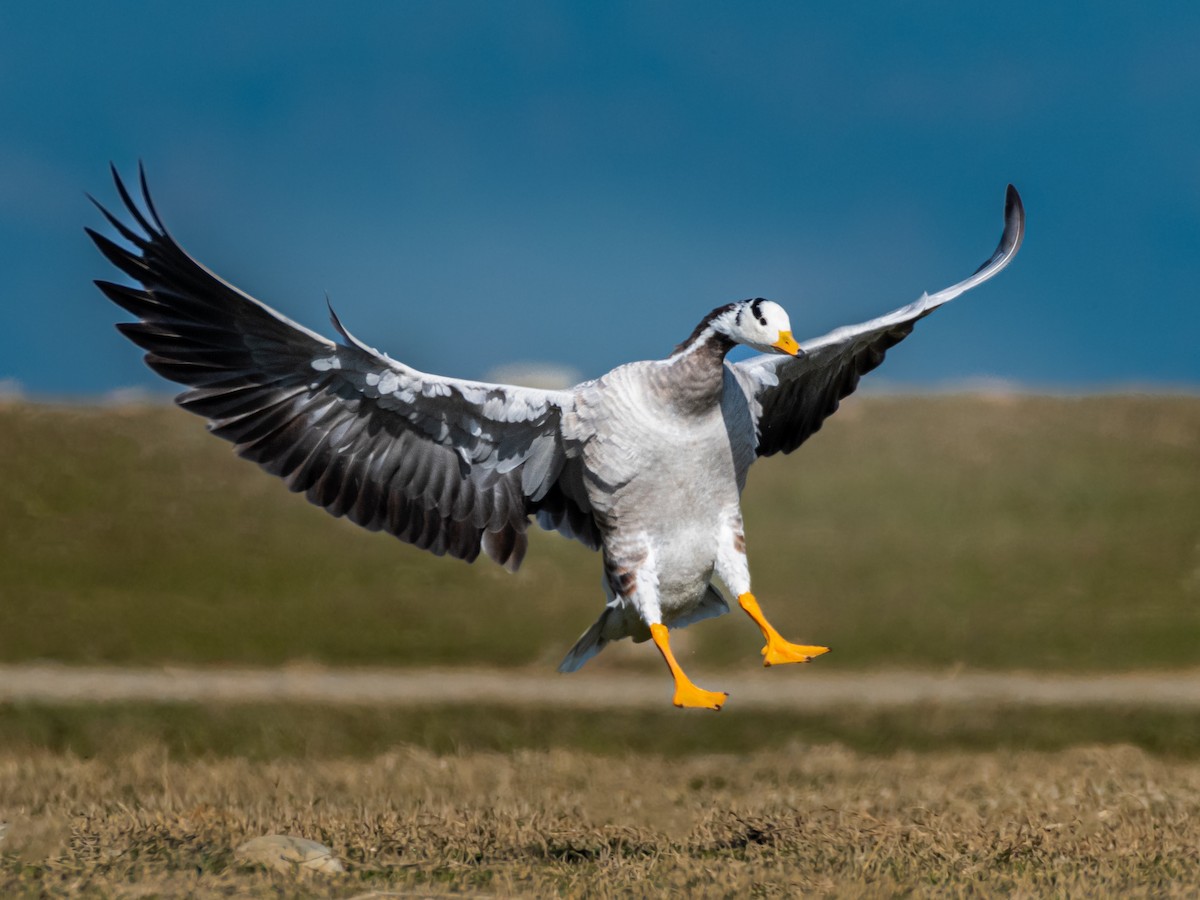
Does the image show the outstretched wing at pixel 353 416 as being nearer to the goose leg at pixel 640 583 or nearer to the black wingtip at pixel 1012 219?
the goose leg at pixel 640 583

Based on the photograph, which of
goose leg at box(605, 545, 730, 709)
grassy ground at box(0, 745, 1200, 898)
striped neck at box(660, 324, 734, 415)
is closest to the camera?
grassy ground at box(0, 745, 1200, 898)

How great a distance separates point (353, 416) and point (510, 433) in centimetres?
93

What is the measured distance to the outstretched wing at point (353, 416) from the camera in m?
8.35

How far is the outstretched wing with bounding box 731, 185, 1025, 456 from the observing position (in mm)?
8922

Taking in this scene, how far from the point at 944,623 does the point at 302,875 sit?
45.2 feet

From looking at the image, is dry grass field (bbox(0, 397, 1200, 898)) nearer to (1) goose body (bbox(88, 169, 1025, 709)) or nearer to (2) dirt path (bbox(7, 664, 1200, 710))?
(2) dirt path (bbox(7, 664, 1200, 710))

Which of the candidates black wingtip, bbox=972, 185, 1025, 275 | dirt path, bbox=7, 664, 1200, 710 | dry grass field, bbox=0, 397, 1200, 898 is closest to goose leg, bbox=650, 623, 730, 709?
dry grass field, bbox=0, 397, 1200, 898

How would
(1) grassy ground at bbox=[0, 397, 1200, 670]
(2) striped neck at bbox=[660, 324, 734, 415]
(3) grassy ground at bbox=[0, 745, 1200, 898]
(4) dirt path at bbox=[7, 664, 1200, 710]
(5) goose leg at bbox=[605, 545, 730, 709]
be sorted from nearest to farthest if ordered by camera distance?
(3) grassy ground at bbox=[0, 745, 1200, 898]
(2) striped neck at bbox=[660, 324, 734, 415]
(5) goose leg at bbox=[605, 545, 730, 709]
(4) dirt path at bbox=[7, 664, 1200, 710]
(1) grassy ground at bbox=[0, 397, 1200, 670]

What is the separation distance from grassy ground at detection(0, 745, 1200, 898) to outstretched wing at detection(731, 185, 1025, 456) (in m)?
2.45

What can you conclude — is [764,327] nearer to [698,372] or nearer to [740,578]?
[698,372]

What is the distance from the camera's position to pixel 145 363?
27.6 ft

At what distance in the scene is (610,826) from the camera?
881 cm

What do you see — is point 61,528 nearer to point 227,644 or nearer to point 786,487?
point 227,644

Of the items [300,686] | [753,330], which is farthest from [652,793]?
[300,686]
